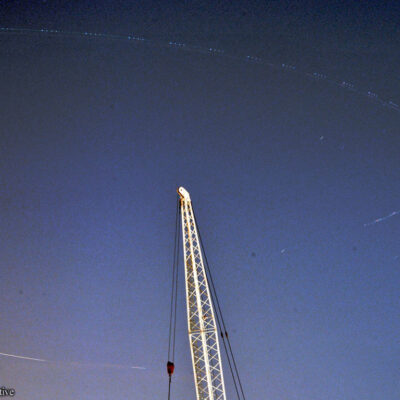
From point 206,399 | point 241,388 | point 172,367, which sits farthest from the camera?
point 241,388

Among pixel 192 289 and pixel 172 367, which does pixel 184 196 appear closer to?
pixel 192 289

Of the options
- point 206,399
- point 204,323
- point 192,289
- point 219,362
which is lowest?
point 206,399

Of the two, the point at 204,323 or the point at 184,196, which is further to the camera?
the point at 184,196

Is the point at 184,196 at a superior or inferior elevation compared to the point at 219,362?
superior

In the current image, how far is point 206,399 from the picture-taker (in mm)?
41094

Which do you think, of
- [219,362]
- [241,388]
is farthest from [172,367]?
[241,388]

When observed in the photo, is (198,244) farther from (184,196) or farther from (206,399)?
(206,399)

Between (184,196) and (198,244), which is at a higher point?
(184,196)

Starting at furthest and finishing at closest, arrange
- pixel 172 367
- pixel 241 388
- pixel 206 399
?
1. pixel 241 388
2. pixel 206 399
3. pixel 172 367

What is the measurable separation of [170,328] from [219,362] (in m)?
6.39

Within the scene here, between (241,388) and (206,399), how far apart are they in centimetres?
484

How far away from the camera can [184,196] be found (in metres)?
46.7

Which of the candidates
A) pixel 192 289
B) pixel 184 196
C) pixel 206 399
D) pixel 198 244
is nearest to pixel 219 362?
pixel 206 399

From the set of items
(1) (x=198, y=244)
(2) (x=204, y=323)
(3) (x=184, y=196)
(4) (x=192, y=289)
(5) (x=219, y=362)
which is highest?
(3) (x=184, y=196)
